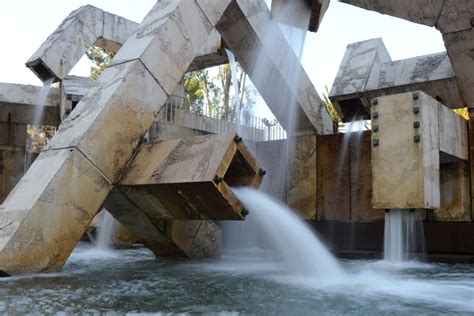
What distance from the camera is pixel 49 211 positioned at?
18.5ft

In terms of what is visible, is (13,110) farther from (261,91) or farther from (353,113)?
(353,113)

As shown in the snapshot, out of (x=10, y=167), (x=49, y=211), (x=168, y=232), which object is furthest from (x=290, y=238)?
(x=10, y=167)

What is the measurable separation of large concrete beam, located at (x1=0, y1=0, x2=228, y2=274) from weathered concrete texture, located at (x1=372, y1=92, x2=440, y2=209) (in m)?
3.20

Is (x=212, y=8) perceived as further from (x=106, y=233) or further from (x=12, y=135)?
(x=12, y=135)

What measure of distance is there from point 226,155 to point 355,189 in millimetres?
4658

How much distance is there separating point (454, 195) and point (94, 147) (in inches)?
239

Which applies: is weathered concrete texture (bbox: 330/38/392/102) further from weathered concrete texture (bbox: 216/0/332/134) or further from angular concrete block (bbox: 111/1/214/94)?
angular concrete block (bbox: 111/1/214/94)

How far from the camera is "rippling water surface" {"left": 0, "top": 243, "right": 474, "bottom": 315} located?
3922 mm

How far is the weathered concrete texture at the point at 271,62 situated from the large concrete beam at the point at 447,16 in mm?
2611

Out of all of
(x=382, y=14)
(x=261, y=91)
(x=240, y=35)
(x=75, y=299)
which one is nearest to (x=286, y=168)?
(x=261, y=91)

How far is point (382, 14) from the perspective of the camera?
783cm

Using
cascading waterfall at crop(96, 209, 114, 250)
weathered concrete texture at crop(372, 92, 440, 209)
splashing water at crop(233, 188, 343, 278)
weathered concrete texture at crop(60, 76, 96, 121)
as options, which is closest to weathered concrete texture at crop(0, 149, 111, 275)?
splashing water at crop(233, 188, 343, 278)

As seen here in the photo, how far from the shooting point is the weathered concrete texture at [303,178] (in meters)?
10.2

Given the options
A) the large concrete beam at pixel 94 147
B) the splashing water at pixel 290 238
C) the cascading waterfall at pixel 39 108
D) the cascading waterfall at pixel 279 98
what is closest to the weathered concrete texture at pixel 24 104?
the cascading waterfall at pixel 39 108
